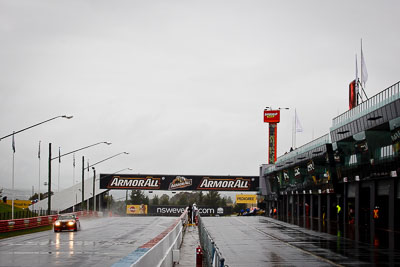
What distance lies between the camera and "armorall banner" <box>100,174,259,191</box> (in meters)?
92.3

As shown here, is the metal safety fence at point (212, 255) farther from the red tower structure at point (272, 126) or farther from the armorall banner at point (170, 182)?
the red tower structure at point (272, 126)

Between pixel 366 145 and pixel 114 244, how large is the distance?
23.0 meters

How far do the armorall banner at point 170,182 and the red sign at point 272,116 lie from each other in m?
12.9

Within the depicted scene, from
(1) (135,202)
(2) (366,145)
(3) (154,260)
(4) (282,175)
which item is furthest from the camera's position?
(1) (135,202)

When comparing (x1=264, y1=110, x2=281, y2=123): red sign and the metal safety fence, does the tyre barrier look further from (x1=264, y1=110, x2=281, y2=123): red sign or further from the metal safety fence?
(x1=264, y1=110, x2=281, y2=123): red sign

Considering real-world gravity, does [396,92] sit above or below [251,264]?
above

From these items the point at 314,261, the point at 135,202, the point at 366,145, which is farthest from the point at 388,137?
the point at 135,202

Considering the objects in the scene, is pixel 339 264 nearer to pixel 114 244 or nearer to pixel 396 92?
pixel 114 244

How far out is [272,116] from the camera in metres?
99.2

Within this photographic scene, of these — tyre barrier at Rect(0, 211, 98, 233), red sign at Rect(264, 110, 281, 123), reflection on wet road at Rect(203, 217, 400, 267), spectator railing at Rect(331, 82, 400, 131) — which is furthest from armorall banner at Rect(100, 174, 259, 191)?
reflection on wet road at Rect(203, 217, 400, 267)

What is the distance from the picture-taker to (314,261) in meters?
20.8

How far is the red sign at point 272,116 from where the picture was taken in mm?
99062

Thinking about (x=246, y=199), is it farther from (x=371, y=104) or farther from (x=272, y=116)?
(x=371, y=104)

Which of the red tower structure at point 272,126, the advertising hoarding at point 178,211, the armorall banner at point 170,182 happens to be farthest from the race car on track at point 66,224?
the red tower structure at point 272,126
